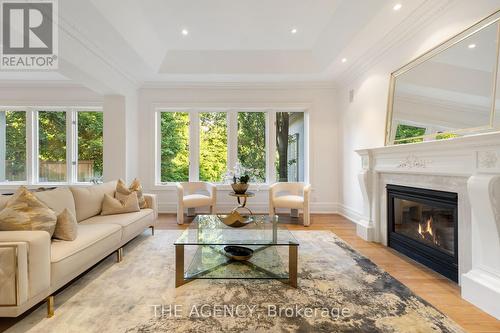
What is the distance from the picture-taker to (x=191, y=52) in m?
4.51

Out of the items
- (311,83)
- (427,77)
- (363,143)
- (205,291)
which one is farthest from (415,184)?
(311,83)

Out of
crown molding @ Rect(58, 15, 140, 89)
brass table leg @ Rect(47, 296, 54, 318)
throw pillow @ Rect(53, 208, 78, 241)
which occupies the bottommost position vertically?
brass table leg @ Rect(47, 296, 54, 318)

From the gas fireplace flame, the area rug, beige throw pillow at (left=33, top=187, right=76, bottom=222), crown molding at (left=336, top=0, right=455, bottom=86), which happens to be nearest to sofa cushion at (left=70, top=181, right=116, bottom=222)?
beige throw pillow at (left=33, top=187, right=76, bottom=222)

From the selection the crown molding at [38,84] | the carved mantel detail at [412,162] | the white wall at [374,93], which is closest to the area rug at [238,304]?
the carved mantel detail at [412,162]

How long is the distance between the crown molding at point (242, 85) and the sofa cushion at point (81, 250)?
3.61 metres

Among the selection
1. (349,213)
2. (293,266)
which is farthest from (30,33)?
(349,213)

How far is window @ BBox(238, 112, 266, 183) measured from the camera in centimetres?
552

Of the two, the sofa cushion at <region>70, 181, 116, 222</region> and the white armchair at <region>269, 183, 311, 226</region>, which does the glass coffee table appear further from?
the white armchair at <region>269, 183, 311, 226</region>

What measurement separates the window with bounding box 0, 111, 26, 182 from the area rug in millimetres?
4653

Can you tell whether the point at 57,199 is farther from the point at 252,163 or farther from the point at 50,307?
the point at 252,163

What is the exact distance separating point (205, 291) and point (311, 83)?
469 centimetres

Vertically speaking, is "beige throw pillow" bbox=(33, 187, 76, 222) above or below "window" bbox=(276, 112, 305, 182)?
below

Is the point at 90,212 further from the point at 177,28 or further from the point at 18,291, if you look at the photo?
the point at 177,28

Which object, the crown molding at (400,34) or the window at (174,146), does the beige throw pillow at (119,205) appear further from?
the crown molding at (400,34)
